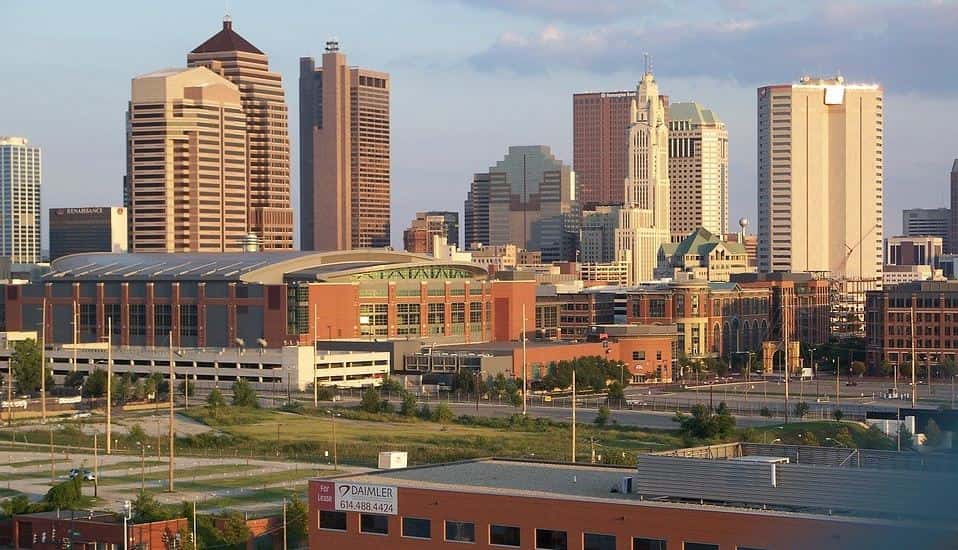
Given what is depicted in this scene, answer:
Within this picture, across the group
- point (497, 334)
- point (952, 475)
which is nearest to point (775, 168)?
point (497, 334)

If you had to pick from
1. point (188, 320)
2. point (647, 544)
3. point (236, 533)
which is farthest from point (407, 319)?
point (647, 544)

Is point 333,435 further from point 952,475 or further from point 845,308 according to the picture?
point 845,308

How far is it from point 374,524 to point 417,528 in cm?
72

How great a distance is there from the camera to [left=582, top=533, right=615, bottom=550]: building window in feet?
61.7

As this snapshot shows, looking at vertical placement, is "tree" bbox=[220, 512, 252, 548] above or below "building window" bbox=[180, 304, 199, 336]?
below

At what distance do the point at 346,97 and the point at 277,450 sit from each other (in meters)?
157

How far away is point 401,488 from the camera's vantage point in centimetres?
2047

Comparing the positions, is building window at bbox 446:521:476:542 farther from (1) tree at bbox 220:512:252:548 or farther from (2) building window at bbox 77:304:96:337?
(2) building window at bbox 77:304:96:337

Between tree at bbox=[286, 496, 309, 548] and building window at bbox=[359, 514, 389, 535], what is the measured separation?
7.99 meters

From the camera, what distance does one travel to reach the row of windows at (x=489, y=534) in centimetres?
1847

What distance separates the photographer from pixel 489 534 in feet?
65.4

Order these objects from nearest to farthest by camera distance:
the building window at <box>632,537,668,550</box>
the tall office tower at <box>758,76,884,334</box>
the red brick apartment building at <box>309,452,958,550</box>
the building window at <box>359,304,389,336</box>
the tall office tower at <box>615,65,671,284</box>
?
the red brick apartment building at <box>309,452,958,550</box> → the building window at <box>632,537,668,550</box> → the building window at <box>359,304,389,336</box> → the tall office tower at <box>758,76,884,334</box> → the tall office tower at <box>615,65,671,284</box>

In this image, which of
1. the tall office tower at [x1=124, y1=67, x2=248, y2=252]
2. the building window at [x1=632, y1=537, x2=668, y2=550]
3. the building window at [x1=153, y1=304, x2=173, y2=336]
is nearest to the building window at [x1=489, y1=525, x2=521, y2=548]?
the building window at [x1=632, y1=537, x2=668, y2=550]

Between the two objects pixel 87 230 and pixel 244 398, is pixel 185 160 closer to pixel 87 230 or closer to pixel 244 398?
pixel 87 230
